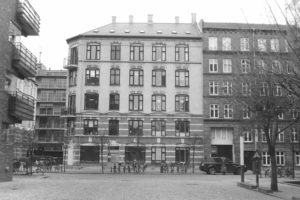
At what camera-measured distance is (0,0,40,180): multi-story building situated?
27.7m

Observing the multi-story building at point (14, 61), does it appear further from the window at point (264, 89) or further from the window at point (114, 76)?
the window at point (114, 76)

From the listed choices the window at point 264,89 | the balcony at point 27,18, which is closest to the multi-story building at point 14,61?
the balcony at point 27,18

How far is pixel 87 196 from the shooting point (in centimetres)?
2006

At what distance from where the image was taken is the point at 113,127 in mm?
56781

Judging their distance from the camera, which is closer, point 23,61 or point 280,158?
point 23,61

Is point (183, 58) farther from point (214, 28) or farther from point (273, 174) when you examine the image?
point (273, 174)

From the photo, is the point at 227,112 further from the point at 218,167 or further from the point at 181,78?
the point at 218,167

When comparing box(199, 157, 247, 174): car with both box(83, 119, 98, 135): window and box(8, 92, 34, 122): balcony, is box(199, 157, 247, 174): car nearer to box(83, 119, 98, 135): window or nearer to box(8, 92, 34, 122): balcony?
box(83, 119, 98, 135): window

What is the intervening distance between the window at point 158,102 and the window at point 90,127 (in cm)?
760

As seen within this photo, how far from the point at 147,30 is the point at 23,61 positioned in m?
32.2

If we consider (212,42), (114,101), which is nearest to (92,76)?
(114,101)

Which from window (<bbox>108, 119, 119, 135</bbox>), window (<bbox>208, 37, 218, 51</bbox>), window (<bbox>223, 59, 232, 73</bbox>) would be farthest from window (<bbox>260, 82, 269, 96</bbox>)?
window (<bbox>208, 37, 218, 51</bbox>)

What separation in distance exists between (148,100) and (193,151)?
8562 millimetres

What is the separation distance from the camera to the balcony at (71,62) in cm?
5807
